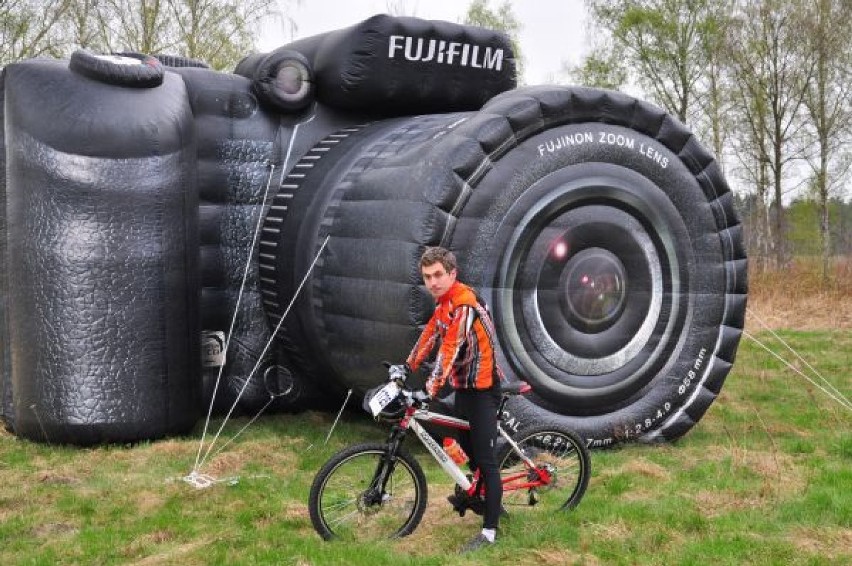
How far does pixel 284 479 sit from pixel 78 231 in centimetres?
221

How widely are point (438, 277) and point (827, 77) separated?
20.9 meters

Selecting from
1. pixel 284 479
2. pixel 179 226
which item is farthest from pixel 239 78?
pixel 284 479

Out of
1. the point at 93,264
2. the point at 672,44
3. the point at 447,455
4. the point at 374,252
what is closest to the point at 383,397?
the point at 447,455

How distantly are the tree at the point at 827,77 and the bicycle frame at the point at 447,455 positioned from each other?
18732 millimetres

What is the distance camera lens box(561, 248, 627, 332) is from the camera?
6734 mm

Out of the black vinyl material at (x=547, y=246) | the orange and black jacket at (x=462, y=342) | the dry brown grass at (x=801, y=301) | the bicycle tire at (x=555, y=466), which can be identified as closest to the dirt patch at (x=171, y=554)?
the orange and black jacket at (x=462, y=342)

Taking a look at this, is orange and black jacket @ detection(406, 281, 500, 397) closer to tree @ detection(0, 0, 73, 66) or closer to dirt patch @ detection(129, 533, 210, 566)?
dirt patch @ detection(129, 533, 210, 566)

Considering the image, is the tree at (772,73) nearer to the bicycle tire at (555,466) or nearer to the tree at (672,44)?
the tree at (672,44)

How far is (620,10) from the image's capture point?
2966cm

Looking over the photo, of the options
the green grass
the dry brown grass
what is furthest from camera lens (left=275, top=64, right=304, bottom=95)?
the dry brown grass

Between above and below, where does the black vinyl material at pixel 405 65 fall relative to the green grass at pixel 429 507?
above

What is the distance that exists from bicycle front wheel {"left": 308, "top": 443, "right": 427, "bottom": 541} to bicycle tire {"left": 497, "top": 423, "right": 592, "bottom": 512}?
1.92 ft

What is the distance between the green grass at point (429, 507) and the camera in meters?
4.83

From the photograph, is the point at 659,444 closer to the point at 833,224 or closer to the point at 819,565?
the point at 819,565
